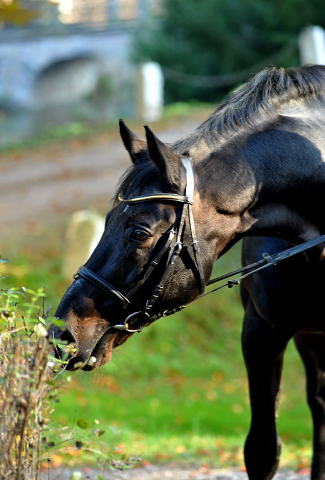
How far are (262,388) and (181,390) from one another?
432cm

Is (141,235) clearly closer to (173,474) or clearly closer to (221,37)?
(173,474)

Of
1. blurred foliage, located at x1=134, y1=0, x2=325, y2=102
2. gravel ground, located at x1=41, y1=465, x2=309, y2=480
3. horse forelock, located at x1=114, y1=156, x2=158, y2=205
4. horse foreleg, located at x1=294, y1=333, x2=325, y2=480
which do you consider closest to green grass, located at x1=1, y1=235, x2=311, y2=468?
gravel ground, located at x1=41, y1=465, x2=309, y2=480

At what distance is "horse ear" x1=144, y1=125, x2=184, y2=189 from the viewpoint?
237 centimetres

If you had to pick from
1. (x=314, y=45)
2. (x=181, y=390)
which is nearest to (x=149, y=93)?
(x=314, y=45)

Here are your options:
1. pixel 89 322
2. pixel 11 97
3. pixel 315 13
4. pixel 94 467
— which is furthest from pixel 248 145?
pixel 11 97

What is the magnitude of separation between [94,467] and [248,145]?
3557 millimetres

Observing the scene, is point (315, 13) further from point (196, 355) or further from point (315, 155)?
point (315, 155)

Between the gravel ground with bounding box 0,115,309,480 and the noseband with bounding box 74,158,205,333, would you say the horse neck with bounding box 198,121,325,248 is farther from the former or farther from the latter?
the gravel ground with bounding box 0,115,309,480

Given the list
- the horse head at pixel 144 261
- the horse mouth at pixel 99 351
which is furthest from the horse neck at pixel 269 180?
the horse mouth at pixel 99 351

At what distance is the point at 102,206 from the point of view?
10.6 metres

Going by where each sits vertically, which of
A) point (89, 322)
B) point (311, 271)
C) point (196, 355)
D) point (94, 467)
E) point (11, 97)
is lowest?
point (94, 467)

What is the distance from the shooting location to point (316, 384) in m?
4.04

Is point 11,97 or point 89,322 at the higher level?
point 11,97

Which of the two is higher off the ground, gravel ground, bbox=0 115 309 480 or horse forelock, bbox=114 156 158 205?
gravel ground, bbox=0 115 309 480
